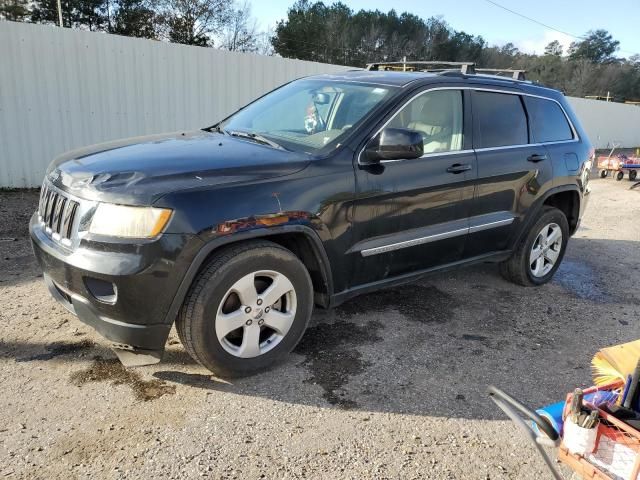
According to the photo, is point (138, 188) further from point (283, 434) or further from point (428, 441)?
point (428, 441)

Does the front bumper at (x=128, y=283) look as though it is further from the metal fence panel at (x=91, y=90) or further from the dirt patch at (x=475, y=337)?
the metal fence panel at (x=91, y=90)

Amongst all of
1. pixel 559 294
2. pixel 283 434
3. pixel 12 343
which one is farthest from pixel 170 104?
pixel 283 434

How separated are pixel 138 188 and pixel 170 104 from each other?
7157mm

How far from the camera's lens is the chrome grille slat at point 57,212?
2869mm

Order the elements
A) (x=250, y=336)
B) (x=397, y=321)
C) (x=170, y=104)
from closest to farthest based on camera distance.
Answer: (x=250, y=336) < (x=397, y=321) < (x=170, y=104)

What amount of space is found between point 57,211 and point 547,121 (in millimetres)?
4194

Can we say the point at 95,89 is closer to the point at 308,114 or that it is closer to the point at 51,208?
the point at 308,114

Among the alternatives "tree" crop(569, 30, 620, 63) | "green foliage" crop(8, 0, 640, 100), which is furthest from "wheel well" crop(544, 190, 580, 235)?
"tree" crop(569, 30, 620, 63)

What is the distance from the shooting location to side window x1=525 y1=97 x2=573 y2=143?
4.73m

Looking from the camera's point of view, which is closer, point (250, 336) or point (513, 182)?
point (250, 336)

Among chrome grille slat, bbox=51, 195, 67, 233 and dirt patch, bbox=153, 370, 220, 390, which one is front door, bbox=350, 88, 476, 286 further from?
chrome grille slat, bbox=51, 195, 67, 233

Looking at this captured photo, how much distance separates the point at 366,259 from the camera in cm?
350

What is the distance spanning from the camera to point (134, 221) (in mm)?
2660

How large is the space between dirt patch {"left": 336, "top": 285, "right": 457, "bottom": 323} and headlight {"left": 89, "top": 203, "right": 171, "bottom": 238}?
6.37 feet
